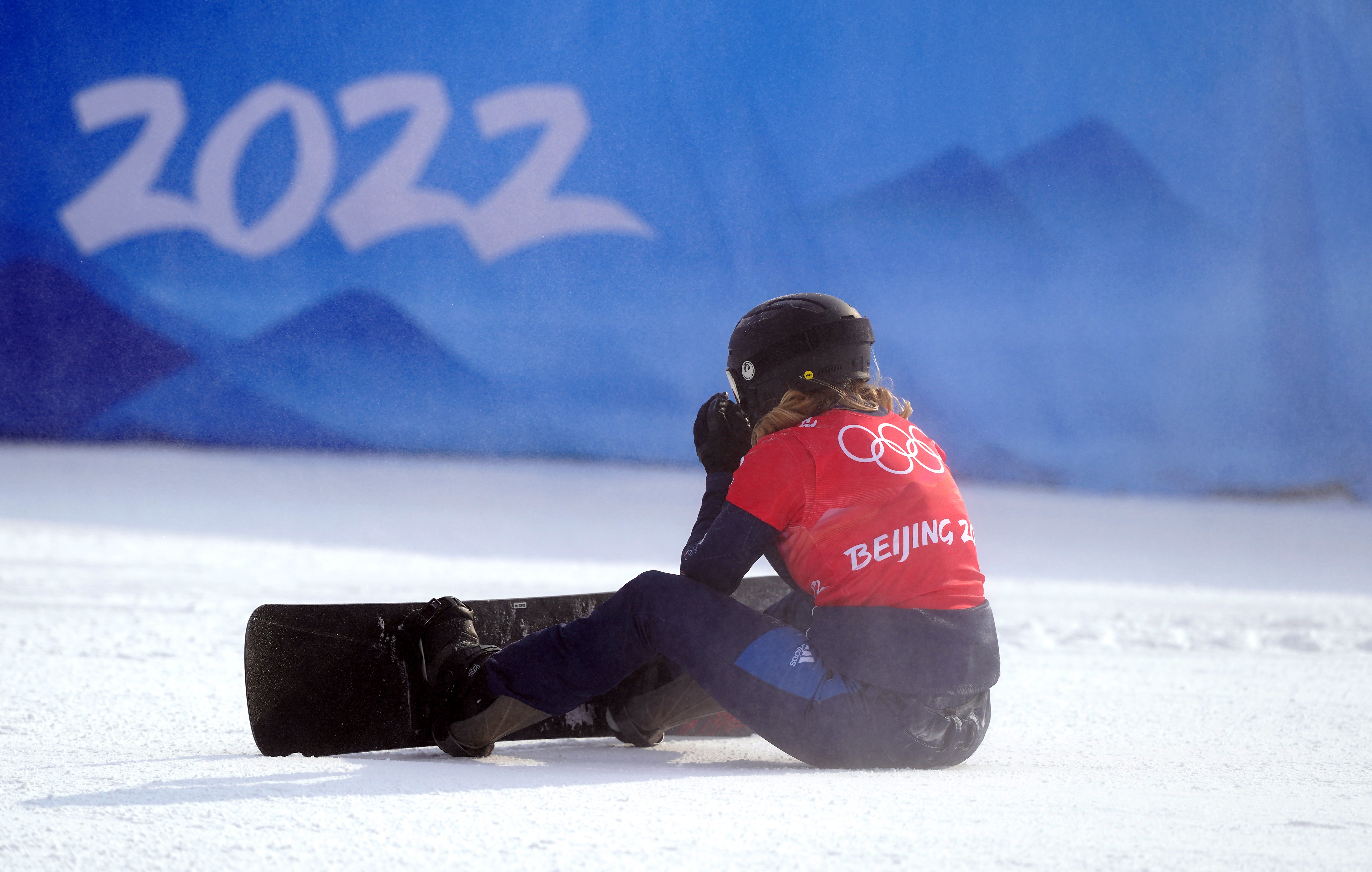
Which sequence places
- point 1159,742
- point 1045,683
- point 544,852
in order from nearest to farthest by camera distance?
point 544,852
point 1159,742
point 1045,683

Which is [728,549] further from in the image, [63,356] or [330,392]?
[63,356]

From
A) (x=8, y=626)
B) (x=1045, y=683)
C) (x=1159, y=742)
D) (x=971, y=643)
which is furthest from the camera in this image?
(x=8, y=626)

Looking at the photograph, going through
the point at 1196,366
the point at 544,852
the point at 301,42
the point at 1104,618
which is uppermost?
the point at 301,42

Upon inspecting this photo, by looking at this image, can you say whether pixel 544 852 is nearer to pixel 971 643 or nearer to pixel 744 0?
pixel 971 643

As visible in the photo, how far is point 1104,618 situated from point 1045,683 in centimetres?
119

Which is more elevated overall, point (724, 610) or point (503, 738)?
point (724, 610)

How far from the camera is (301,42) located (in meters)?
6.75

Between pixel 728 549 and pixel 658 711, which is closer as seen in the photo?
pixel 728 549

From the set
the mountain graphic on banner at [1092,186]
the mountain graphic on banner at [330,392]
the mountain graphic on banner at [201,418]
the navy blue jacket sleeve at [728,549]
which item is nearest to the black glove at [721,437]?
the navy blue jacket sleeve at [728,549]

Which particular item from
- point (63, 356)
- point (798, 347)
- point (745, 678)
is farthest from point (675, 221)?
point (745, 678)

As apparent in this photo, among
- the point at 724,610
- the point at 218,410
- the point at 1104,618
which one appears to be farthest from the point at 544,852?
the point at 218,410

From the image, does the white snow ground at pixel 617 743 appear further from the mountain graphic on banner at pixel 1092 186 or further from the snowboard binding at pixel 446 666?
the mountain graphic on banner at pixel 1092 186

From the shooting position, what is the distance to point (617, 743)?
6.99ft

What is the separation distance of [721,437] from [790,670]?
1.22ft
